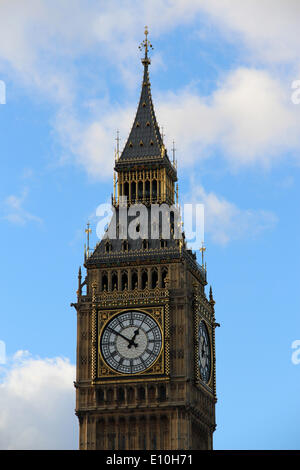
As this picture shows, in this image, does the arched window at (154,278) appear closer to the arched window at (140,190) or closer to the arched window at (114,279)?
the arched window at (114,279)

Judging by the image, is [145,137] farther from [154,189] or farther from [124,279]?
[124,279]

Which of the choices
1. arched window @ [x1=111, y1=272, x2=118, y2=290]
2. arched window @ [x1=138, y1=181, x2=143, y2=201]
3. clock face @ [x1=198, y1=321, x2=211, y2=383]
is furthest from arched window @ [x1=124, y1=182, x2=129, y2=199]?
clock face @ [x1=198, y1=321, x2=211, y2=383]

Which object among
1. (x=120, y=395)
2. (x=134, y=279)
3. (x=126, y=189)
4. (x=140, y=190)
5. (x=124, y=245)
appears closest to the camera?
(x=120, y=395)

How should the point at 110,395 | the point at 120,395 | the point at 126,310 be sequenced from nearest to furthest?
the point at 120,395 → the point at 110,395 → the point at 126,310

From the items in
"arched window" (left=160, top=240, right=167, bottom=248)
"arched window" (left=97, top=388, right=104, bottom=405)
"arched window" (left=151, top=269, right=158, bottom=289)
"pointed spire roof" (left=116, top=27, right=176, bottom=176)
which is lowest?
"arched window" (left=97, top=388, right=104, bottom=405)

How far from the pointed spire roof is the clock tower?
2.23 meters

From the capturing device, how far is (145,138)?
425 feet

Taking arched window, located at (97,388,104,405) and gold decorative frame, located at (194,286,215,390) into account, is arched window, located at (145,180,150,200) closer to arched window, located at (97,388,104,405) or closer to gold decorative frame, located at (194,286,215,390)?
gold decorative frame, located at (194,286,215,390)

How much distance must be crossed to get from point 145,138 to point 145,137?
0.15 metres

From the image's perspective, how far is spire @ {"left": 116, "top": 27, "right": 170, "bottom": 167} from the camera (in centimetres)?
12838

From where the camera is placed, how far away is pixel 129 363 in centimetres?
12106

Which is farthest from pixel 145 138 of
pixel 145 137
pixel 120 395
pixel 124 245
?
pixel 120 395

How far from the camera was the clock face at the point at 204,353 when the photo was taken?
12344cm

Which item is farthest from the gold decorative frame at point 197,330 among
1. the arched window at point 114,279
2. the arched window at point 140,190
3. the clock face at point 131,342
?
the arched window at point 140,190
